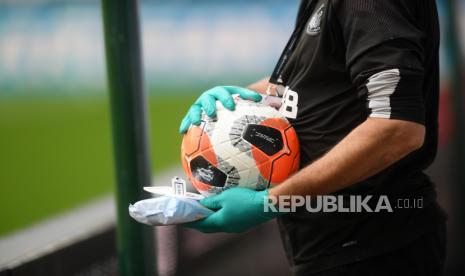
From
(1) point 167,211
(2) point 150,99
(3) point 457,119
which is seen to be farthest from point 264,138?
(2) point 150,99

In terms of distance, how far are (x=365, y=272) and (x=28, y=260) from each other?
1130 mm

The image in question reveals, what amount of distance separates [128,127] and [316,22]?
68 centimetres

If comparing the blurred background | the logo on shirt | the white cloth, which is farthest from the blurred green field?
the logo on shirt

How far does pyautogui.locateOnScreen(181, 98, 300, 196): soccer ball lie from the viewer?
1627 millimetres

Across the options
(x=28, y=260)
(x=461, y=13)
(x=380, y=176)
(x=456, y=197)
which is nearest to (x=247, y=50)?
(x=461, y=13)

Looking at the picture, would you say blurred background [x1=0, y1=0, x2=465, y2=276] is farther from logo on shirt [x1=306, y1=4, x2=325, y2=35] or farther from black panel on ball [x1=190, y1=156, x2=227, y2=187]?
logo on shirt [x1=306, y1=4, x2=325, y2=35]

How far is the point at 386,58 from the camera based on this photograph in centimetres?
141

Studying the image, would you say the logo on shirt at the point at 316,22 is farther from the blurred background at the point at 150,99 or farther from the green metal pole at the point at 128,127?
the blurred background at the point at 150,99

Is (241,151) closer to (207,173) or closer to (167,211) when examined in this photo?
(207,173)

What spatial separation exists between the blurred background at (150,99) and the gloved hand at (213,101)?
1205 millimetres

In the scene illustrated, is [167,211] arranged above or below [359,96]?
below

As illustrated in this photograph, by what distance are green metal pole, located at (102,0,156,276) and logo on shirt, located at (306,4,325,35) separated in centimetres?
57

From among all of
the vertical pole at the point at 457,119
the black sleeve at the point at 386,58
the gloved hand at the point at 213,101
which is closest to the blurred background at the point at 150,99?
the vertical pole at the point at 457,119

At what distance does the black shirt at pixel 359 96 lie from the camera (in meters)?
1.43
